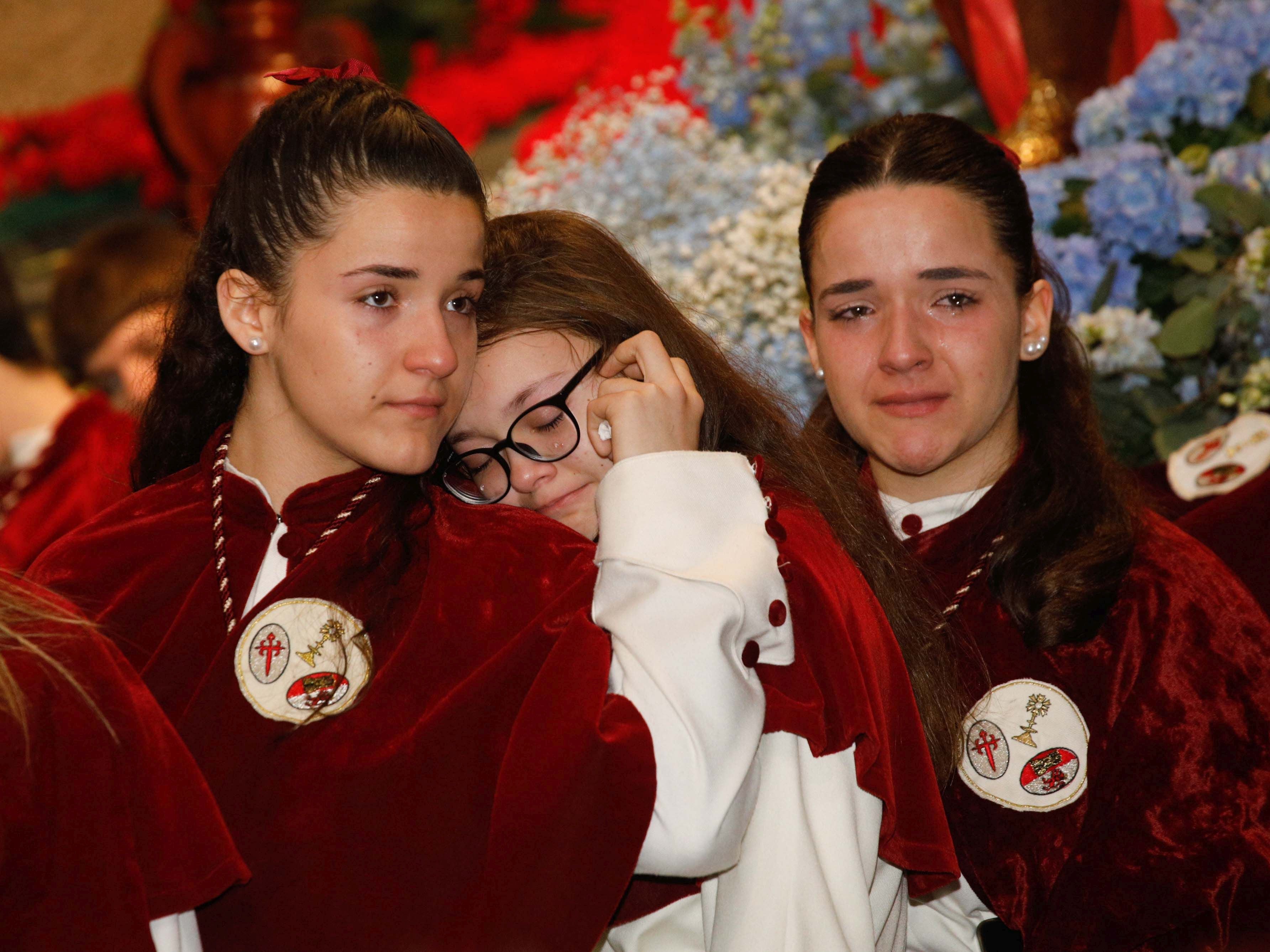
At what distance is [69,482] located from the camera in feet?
10.8

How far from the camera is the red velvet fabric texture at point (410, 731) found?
1488 mm

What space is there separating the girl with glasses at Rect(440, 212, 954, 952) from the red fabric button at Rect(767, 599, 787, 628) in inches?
1.7

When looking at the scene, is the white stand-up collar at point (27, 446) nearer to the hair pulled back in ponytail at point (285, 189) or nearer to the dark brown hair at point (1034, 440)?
the hair pulled back in ponytail at point (285, 189)

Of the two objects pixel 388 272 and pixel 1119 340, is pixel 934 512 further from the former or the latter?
pixel 388 272

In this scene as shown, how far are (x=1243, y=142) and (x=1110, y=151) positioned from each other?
0.80 feet

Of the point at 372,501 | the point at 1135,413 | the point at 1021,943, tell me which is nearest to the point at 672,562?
the point at 372,501

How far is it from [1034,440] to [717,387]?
1.76 ft

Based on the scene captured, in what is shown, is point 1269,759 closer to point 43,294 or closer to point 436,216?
point 436,216

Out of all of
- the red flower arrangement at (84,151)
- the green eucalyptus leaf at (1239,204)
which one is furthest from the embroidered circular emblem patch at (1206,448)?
the red flower arrangement at (84,151)

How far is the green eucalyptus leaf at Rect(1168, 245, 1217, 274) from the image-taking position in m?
2.55

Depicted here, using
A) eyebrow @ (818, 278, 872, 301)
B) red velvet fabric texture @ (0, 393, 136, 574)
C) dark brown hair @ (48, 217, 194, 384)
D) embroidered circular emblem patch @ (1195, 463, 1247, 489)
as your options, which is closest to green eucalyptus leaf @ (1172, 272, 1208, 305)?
embroidered circular emblem patch @ (1195, 463, 1247, 489)

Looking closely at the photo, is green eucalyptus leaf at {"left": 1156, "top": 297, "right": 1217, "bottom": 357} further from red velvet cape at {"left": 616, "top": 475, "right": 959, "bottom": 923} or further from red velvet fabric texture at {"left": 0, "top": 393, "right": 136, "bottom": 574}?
red velvet fabric texture at {"left": 0, "top": 393, "right": 136, "bottom": 574}

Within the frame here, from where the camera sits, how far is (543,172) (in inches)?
119

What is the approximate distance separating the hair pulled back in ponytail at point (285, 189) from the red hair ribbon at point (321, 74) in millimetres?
25
